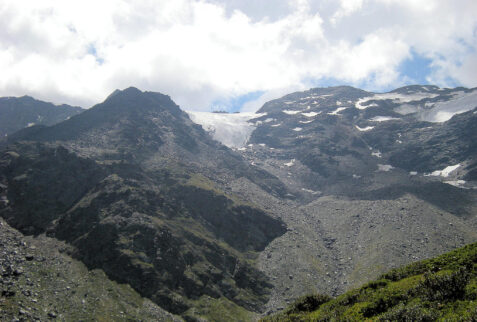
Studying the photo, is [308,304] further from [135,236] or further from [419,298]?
[135,236]

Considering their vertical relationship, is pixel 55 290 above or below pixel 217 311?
above

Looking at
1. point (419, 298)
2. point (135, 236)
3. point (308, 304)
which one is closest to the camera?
point (419, 298)


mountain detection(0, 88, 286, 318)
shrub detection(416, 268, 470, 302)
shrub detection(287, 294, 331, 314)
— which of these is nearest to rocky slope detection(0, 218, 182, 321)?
mountain detection(0, 88, 286, 318)

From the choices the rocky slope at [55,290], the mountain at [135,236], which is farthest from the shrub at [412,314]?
the mountain at [135,236]

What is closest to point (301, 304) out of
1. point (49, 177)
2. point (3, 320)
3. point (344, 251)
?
point (3, 320)

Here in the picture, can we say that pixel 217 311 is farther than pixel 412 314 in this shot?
Yes

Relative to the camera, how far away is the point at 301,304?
52.6 meters

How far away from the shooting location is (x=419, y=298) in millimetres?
32219

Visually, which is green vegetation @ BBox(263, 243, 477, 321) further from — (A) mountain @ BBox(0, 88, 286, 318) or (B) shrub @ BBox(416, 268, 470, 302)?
(A) mountain @ BBox(0, 88, 286, 318)

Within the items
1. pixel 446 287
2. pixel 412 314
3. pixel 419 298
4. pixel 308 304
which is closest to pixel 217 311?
pixel 308 304

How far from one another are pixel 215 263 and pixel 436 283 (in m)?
144

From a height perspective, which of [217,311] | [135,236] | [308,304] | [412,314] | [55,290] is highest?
[412,314]

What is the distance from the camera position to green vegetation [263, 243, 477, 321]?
1087 inches

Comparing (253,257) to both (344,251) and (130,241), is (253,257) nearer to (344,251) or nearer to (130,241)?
(344,251)
